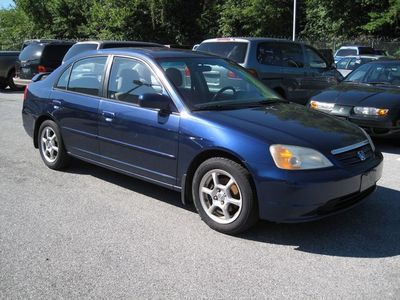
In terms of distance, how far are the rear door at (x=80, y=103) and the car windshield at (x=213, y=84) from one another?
0.98 metres

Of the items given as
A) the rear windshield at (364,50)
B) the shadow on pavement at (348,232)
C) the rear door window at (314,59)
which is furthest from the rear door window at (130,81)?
the rear windshield at (364,50)

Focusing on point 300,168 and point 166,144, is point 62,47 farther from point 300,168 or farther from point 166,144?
point 300,168

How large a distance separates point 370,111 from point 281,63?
3.08m

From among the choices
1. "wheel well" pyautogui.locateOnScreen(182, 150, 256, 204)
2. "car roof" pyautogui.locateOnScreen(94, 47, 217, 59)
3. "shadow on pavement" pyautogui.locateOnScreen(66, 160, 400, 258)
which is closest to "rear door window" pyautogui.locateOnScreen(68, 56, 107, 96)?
"car roof" pyautogui.locateOnScreen(94, 47, 217, 59)

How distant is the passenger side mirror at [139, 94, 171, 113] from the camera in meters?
4.66

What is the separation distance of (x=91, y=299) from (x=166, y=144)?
183 cm

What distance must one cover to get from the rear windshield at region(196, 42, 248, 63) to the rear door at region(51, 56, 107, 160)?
423 centimetres

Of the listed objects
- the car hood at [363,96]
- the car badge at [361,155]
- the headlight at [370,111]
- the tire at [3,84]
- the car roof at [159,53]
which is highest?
the car roof at [159,53]

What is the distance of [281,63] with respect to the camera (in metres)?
10.5

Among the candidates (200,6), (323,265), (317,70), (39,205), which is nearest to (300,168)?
(323,265)

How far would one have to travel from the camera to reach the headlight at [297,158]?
403 centimetres

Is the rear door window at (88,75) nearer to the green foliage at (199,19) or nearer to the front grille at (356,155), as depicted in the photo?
the front grille at (356,155)

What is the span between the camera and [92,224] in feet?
15.0

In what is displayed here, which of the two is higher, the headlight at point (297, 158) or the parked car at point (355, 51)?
the headlight at point (297, 158)
